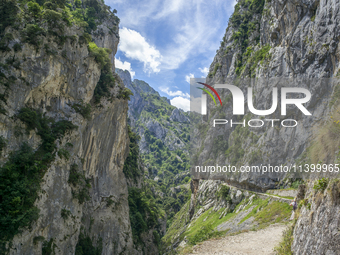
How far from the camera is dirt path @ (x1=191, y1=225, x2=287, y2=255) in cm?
1221

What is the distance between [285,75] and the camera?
112 feet

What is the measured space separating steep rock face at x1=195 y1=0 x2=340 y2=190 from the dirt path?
10.5 m

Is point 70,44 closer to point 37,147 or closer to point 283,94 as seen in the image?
point 37,147

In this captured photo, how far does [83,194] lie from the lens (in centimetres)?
2295

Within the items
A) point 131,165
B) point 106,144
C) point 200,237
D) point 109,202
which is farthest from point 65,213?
point 131,165

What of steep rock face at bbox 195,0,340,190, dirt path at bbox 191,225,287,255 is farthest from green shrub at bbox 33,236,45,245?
steep rock face at bbox 195,0,340,190

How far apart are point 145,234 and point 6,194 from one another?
2671 centimetres

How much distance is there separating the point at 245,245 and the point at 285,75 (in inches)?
1158

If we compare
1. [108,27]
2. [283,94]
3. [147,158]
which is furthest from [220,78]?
[147,158]

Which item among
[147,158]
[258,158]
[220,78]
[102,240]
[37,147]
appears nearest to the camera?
[37,147]

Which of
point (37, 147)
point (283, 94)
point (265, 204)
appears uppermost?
point (283, 94)

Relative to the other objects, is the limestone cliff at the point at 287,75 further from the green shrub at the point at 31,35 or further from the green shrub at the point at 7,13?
the green shrub at the point at 7,13

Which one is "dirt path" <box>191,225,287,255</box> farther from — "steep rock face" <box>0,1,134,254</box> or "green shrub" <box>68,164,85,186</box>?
"green shrub" <box>68,164,85,186</box>

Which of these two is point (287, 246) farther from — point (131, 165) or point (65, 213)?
point (131, 165)
